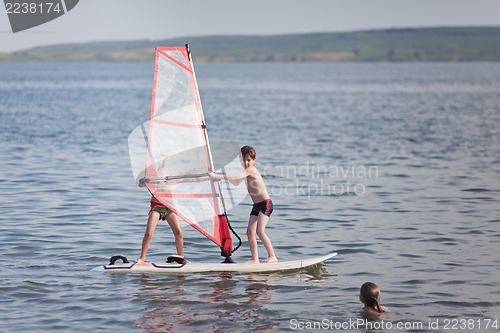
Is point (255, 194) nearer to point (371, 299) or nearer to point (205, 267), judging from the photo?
point (205, 267)

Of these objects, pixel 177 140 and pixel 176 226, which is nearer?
pixel 177 140

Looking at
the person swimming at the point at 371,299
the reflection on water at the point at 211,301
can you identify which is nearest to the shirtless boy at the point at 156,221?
the reflection on water at the point at 211,301

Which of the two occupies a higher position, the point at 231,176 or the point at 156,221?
the point at 231,176

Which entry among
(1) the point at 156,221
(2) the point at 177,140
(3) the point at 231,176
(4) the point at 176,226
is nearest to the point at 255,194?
(3) the point at 231,176

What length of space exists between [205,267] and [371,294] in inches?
127

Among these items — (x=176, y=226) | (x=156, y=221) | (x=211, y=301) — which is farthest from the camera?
(x=176, y=226)

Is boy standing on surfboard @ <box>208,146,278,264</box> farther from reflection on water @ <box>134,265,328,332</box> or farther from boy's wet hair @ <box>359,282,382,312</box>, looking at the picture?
boy's wet hair @ <box>359,282,382,312</box>

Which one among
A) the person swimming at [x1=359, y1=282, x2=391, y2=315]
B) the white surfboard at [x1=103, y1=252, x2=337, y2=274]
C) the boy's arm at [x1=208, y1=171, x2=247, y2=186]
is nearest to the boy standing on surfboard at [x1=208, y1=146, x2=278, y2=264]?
the boy's arm at [x1=208, y1=171, x2=247, y2=186]

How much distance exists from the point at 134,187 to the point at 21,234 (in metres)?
6.45

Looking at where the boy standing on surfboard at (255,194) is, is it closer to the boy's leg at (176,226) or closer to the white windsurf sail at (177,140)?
the white windsurf sail at (177,140)

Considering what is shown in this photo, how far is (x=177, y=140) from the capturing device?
1102 cm

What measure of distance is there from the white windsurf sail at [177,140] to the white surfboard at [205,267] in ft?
2.46

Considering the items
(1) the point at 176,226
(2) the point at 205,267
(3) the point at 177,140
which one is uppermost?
(3) the point at 177,140

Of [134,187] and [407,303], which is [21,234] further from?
[407,303]
